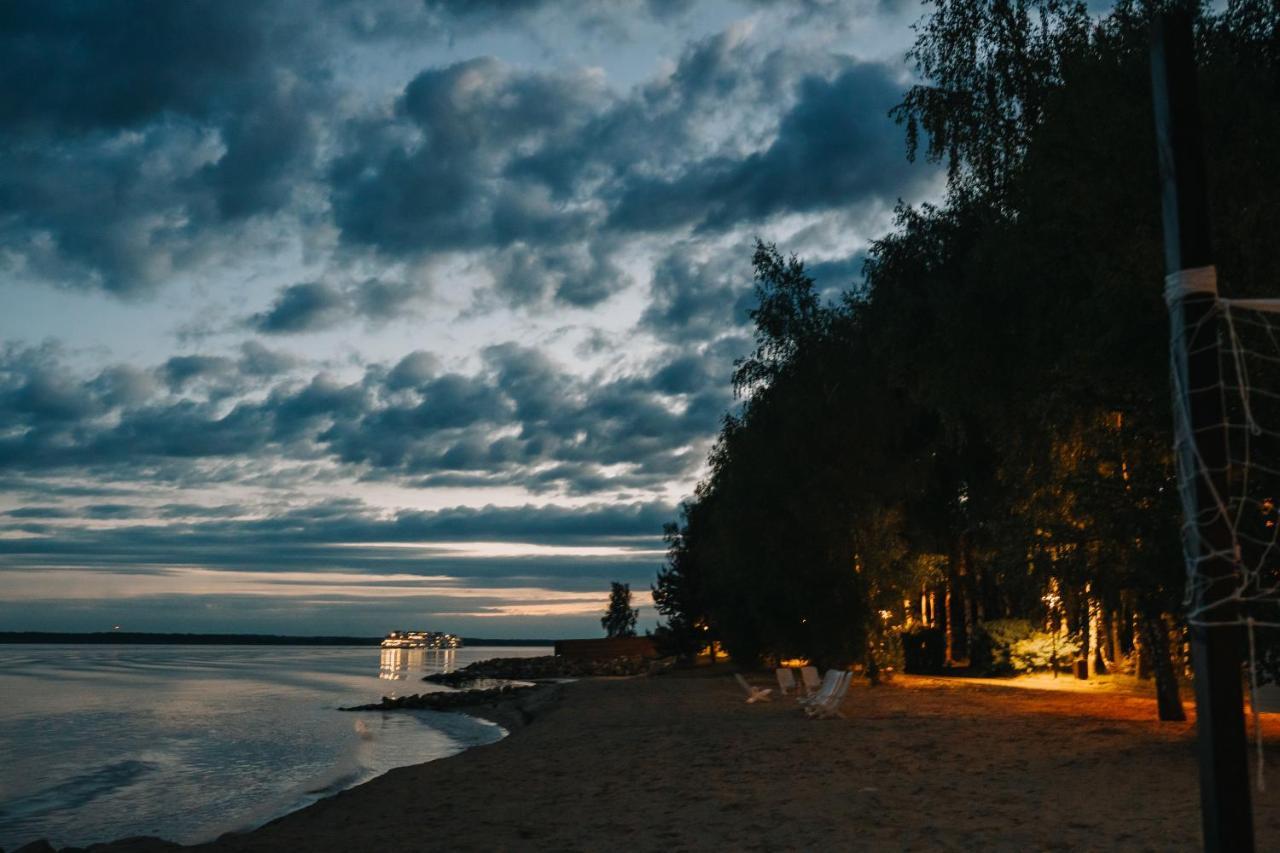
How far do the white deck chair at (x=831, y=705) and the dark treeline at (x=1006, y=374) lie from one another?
3478mm

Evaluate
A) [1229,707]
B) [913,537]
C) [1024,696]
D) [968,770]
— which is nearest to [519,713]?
[913,537]

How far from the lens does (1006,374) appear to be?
52.8ft

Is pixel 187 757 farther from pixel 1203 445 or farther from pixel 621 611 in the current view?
pixel 621 611

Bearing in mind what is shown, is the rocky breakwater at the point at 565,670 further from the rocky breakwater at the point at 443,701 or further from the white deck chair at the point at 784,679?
the white deck chair at the point at 784,679

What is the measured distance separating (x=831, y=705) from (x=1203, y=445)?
1405 centimetres

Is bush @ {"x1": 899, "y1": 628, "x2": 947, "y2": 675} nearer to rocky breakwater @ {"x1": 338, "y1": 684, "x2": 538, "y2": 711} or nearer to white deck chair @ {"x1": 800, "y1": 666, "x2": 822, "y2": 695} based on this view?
white deck chair @ {"x1": 800, "y1": 666, "x2": 822, "y2": 695}

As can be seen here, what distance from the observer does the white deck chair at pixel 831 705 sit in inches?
735

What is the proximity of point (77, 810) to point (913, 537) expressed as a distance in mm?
20575

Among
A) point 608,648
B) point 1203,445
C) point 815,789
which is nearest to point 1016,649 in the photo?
point 815,789

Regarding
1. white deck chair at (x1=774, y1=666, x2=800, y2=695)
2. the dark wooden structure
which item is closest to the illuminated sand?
white deck chair at (x1=774, y1=666, x2=800, y2=695)

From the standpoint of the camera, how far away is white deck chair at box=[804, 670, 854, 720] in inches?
735

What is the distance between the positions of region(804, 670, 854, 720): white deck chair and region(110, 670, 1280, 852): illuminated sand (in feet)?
0.89

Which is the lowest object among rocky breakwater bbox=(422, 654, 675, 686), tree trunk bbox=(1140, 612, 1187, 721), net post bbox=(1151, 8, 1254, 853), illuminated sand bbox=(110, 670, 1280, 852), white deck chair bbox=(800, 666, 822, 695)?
rocky breakwater bbox=(422, 654, 675, 686)

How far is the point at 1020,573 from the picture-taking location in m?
15.4
